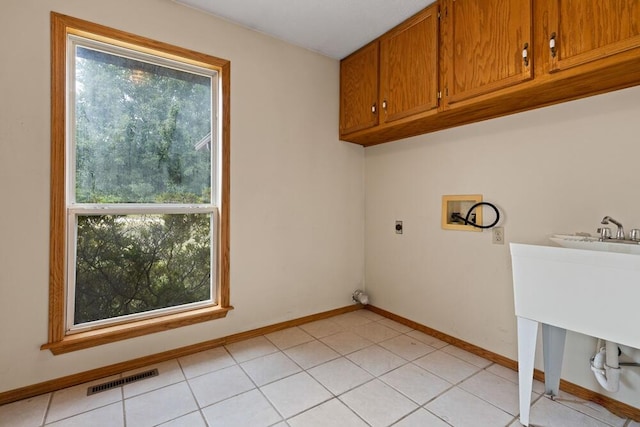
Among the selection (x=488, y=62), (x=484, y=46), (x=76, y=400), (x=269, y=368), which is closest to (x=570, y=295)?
(x=488, y=62)

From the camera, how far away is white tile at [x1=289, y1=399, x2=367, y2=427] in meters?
1.47

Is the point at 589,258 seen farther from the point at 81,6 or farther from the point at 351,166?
the point at 81,6

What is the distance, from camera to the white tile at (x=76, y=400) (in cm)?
154

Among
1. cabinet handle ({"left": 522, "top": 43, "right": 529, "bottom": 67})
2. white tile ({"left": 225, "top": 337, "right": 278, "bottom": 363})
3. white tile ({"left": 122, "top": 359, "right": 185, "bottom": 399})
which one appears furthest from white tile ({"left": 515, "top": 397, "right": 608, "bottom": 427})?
white tile ({"left": 122, "top": 359, "right": 185, "bottom": 399})

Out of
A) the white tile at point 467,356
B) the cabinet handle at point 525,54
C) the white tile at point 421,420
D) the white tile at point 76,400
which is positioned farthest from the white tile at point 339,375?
the cabinet handle at point 525,54

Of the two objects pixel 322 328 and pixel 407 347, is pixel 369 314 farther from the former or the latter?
pixel 407 347

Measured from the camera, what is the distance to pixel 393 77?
7.63 feet

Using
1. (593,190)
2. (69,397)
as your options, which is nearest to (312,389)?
(69,397)

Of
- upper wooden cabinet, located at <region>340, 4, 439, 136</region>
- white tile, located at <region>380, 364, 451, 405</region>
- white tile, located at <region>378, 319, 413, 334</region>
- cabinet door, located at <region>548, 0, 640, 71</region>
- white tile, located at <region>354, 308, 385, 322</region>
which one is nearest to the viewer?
cabinet door, located at <region>548, 0, 640, 71</region>

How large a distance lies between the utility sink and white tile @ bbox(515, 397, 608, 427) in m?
0.84

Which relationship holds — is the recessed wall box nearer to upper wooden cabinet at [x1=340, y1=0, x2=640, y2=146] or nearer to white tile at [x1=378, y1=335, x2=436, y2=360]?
upper wooden cabinet at [x1=340, y1=0, x2=640, y2=146]

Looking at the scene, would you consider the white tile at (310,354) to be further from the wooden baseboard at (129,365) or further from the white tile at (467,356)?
the white tile at (467,356)

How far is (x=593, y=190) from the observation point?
1.64m

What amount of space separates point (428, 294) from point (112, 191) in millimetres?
2405
